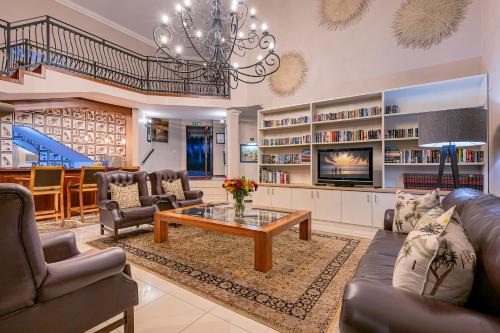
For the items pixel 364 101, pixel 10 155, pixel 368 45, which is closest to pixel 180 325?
pixel 364 101

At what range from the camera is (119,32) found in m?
8.33

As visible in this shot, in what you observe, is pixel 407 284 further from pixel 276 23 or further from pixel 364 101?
pixel 276 23

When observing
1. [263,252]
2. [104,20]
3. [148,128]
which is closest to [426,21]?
[263,252]

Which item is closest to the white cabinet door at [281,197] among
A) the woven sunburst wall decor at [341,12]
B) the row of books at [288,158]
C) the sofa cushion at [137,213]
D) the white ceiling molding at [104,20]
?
the row of books at [288,158]

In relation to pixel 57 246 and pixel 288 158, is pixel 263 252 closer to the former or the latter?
pixel 57 246

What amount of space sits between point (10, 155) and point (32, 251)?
269 inches

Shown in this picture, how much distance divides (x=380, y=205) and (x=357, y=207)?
35 cm

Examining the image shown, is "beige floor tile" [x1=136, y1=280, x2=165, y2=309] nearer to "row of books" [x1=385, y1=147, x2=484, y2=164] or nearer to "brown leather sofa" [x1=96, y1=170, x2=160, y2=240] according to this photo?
"brown leather sofa" [x1=96, y1=170, x2=160, y2=240]

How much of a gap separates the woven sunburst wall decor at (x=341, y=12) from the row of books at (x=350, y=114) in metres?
1.77

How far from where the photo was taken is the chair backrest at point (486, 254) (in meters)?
0.91

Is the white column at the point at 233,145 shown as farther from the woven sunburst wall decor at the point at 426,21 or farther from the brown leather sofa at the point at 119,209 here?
the woven sunburst wall decor at the point at 426,21

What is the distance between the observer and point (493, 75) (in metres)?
3.17

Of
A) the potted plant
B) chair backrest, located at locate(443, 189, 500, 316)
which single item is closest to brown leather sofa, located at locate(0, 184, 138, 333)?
chair backrest, located at locate(443, 189, 500, 316)

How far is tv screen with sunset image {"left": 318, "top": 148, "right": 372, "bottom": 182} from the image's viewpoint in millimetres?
4363
